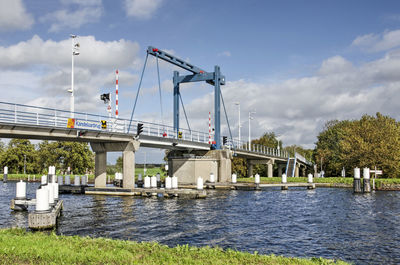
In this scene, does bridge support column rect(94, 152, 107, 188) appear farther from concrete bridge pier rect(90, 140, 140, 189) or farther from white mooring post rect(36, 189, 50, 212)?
white mooring post rect(36, 189, 50, 212)

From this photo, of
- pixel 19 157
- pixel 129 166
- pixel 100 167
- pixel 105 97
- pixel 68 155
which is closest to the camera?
pixel 105 97

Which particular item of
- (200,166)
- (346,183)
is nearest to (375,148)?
(346,183)

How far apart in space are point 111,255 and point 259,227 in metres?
10.1

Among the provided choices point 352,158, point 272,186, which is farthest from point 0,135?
point 352,158

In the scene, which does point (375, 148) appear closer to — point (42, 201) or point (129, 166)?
point (129, 166)

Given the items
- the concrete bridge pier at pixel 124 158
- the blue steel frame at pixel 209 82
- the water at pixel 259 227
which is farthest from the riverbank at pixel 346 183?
the concrete bridge pier at pixel 124 158

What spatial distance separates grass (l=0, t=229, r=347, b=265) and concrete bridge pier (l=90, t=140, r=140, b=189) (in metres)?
24.6

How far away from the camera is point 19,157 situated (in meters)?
93.5

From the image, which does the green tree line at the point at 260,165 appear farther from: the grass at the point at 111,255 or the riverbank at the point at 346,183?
the grass at the point at 111,255

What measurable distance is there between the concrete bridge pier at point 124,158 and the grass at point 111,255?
24580 mm

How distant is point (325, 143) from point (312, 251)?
77.5 m

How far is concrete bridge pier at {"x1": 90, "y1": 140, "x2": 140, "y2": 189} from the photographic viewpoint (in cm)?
3550

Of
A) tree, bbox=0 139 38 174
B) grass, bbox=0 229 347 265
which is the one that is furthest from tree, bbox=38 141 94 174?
grass, bbox=0 229 347 265

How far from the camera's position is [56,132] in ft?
94.7
